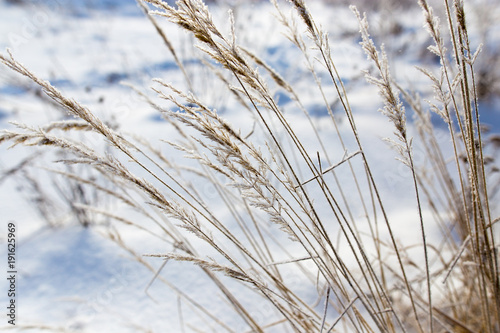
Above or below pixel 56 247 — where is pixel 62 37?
above

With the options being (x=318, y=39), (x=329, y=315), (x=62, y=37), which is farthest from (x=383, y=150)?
(x=62, y=37)

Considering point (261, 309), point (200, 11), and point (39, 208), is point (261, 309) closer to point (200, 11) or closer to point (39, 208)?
point (200, 11)

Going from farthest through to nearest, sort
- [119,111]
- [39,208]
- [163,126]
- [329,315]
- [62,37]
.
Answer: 1. [62,37]
2. [119,111]
3. [163,126]
4. [39,208]
5. [329,315]

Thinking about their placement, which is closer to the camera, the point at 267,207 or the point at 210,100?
the point at 267,207

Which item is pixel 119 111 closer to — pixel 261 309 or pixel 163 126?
pixel 163 126

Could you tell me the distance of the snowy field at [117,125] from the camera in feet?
5.58

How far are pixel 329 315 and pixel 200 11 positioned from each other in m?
1.39

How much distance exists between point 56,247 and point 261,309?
4.42ft

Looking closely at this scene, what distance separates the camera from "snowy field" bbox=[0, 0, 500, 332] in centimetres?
170

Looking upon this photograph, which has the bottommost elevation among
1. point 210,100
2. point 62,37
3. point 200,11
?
point 200,11

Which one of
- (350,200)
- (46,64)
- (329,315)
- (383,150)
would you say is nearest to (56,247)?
(329,315)

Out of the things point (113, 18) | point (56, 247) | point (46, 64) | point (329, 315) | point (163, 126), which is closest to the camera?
point (329, 315)

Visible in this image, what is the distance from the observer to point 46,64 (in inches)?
177

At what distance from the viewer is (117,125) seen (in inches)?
77.5
